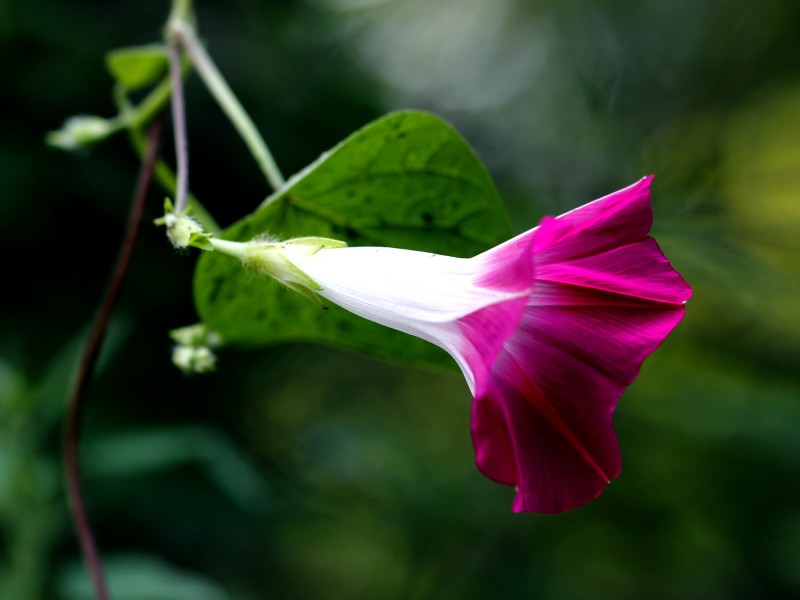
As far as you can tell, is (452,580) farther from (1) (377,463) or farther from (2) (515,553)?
(1) (377,463)

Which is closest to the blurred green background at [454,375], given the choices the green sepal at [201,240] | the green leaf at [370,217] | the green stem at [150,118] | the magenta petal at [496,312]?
the green stem at [150,118]

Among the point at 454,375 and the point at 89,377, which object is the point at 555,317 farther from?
the point at 454,375

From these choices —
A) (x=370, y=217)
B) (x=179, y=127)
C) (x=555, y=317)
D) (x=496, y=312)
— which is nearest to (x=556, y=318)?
(x=555, y=317)

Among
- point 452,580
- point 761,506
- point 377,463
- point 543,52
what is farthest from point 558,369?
point 543,52

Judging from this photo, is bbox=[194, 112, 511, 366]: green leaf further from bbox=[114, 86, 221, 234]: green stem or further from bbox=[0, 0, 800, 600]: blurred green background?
bbox=[0, 0, 800, 600]: blurred green background

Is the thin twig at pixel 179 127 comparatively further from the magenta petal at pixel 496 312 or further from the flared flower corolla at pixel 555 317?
the magenta petal at pixel 496 312

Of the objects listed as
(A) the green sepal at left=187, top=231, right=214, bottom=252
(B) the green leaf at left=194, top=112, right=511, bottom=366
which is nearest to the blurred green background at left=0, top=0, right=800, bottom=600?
(B) the green leaf at left=194, top=112, right=511, bottom=366
